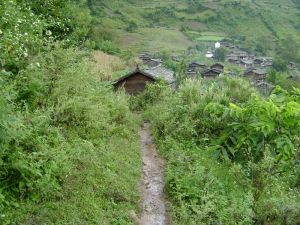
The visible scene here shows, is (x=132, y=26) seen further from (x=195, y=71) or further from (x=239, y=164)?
(x=239, y=164)

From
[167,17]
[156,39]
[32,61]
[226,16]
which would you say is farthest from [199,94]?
[226,16]

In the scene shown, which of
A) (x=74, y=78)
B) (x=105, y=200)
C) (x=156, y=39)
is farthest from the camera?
(x=156, y=39)

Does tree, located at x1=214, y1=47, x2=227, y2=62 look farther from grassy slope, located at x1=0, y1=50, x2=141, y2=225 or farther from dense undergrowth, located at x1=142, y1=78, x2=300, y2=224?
grassy slope, located at x1=0, y1=50, x2=141, y2=225

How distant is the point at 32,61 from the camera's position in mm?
9070

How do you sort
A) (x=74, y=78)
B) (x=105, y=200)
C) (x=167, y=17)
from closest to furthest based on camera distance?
(x=105, y=200) < (x=74, y=78) < (x=167, y=17)

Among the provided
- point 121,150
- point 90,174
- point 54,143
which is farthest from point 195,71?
point 54,143

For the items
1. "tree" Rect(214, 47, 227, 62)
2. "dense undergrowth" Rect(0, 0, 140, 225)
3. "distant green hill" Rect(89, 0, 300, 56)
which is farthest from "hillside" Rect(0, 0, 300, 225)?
"tree" Rect(214, 47, 227, 62)

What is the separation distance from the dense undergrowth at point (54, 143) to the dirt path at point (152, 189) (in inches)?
13.1

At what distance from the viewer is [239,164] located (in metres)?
9.66

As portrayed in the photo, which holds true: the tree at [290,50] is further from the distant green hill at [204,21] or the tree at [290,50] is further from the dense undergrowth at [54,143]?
the dense undergrowth at [54,143]

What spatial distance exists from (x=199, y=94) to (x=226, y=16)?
74.5 meters

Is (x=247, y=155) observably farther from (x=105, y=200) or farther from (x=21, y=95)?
(x=21, y=95)

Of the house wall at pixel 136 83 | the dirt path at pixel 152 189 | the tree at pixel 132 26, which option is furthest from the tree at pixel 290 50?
the dirt path at pixel 152 189

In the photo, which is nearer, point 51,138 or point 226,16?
point 51,138
